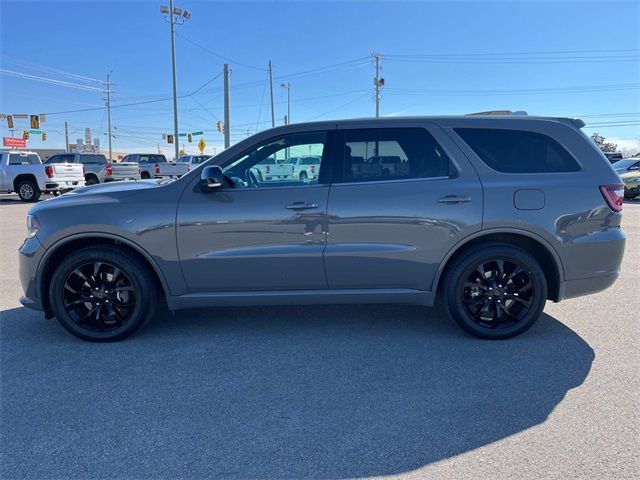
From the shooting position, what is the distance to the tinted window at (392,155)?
3.95 meters

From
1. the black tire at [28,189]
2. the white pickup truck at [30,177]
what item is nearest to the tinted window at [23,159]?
the white pickup truck at [30,177]

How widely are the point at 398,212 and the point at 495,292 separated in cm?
111

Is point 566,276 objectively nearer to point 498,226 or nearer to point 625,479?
point 498,226

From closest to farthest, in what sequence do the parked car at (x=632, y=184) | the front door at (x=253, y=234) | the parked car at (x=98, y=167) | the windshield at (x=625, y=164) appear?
the front door at (x=253, y=234), the parked car at (x=632, y=184), the windshield at (x=625, y=164), the parked car at (x=98, y=167)

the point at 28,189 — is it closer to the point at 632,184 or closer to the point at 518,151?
the point at 518,151

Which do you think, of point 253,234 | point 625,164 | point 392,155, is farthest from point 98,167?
point 625,164

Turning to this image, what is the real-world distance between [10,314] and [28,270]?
3.96 ft

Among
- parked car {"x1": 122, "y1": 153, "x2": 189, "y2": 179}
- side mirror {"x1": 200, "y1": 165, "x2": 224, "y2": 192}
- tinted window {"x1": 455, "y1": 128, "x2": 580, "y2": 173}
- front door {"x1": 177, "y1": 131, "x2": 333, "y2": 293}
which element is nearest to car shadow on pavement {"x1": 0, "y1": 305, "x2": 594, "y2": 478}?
front door {"x1": 177, "y1": 131, "x2": 333, "y2": 293}

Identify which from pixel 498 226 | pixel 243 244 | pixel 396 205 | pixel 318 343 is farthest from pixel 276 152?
pixel 498 226

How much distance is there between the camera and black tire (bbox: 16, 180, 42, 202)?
17625 millimetres

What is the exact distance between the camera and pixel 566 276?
3961 millimetres

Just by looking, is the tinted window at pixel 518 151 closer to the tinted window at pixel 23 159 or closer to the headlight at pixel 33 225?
the headlight at pixel 33 225

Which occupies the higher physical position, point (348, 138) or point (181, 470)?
point (348, 138)

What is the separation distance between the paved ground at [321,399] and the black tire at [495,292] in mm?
167
